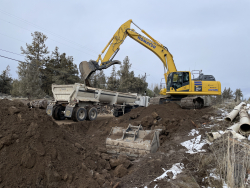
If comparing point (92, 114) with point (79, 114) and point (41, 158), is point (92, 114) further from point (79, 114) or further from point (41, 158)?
point (41, 158)

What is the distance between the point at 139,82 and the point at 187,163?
87.0 feet

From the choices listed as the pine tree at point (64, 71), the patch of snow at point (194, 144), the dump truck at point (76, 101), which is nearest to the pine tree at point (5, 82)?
the pine tree at point (64, 71)

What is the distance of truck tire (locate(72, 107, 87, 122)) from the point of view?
35.4 ft

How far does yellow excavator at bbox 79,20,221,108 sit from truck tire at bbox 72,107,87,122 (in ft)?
6.14

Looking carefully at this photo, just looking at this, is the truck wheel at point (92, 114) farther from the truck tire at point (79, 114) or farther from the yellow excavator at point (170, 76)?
the yellow excavator at point (170, 76)

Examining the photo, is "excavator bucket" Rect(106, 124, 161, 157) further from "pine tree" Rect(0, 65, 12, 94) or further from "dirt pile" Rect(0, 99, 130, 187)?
"pine tree" Rect(0, 65, 12, 94)

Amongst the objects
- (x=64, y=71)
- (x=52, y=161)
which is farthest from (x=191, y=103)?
(x=64, y=71)

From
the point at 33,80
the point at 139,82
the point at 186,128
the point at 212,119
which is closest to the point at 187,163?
the point at 186,128

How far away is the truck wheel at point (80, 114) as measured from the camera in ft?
35.4

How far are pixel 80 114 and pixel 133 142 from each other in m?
6.22

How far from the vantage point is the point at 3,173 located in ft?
10.3

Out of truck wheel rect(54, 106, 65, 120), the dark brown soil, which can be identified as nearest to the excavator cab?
the dark brown soil

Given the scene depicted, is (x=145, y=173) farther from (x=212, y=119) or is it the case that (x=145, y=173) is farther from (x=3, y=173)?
(x=212, y=119)

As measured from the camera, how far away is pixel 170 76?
38.6 ft
